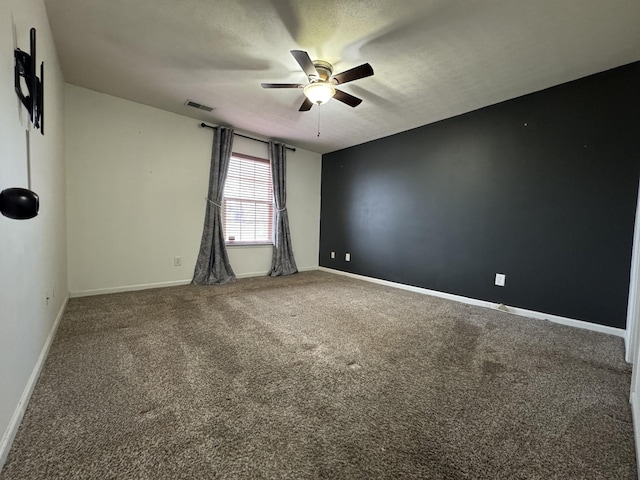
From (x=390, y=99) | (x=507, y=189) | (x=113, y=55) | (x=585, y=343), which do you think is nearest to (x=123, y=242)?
(x=113, y=55)

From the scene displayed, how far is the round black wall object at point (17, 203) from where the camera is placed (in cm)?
80

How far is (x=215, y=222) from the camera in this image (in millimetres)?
3896

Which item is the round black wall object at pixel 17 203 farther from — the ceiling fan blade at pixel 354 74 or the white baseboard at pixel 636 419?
the white baseboard at pixel 636 419

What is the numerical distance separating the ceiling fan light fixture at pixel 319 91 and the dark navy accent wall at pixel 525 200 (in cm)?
193

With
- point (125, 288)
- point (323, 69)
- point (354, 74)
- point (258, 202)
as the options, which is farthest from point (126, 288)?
point (354, 74)

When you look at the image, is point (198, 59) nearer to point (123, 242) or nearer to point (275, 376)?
point (123, 242)

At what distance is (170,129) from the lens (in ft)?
11.6

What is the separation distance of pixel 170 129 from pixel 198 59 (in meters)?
1.54

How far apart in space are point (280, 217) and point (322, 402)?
11.8 feet

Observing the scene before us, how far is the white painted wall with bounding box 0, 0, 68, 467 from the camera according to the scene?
103 centimetres

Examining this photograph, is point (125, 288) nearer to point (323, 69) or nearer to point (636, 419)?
point (323, 69)

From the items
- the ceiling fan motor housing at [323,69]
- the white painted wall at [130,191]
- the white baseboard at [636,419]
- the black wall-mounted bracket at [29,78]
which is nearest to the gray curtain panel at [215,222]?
the white painted wall at [130,191]

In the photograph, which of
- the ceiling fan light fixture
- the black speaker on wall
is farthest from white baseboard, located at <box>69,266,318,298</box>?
the ceiling fan light fixture

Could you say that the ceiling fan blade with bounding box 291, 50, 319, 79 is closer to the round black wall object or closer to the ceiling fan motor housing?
the ceiling fan motor housing
